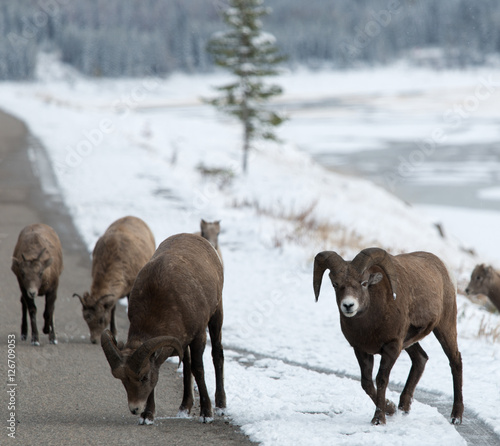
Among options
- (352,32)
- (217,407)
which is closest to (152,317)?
(217,407)

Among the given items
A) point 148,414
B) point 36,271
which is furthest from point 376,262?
point 36,271

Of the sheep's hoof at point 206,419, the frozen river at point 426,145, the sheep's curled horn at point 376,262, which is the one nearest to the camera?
the sheep's curled horn at point 376,262

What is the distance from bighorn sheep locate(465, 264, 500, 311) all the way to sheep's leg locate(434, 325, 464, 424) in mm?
5198

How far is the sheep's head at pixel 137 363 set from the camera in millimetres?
4922

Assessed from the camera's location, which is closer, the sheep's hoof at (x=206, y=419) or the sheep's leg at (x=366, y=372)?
the sheep's leg at (x=366, y=372)

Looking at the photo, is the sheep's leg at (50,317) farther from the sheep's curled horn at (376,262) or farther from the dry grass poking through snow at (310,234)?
the dry grass poking through snow at (310,234)

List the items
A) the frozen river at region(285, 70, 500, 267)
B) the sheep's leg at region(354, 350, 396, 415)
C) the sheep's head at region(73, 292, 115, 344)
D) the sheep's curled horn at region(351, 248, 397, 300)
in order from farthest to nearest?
the frozen river at region(285, 70, 500, 267)
the sheep's head at region(73, 292, 115, 344)
the sheep's leg at region(354, 350, 396, 415)
the sheep's curled horn at region(351, 248, 397, 300)

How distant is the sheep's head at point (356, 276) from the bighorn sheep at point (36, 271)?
3878mm

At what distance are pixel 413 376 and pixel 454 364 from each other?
1.27 feet

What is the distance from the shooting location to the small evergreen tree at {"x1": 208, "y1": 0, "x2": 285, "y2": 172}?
30562 mm

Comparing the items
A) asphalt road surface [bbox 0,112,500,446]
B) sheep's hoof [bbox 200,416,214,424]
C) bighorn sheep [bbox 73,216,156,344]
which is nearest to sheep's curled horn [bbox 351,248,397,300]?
asphalt road surface [bbox 0,112,500,446]

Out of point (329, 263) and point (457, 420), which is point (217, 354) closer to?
point (329, 263)

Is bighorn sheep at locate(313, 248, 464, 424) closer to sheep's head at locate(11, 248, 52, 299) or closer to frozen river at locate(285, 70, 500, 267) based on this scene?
sheep's head at locate(11, 248, 52, 299)

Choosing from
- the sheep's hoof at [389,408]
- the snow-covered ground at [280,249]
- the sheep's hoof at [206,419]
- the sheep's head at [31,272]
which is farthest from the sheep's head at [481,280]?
the sheep's head at [31,272]
